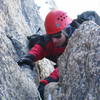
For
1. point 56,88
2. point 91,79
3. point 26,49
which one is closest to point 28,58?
point 26,49

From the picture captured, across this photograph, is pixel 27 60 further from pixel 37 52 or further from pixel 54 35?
pixel 54 35

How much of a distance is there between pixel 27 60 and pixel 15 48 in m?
0.42

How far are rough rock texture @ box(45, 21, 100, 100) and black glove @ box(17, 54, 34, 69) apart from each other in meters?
1.15

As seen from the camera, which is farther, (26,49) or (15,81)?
(26,49)

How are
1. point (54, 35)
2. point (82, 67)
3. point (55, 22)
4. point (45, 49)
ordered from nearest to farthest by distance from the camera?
point (82, 67) → point (55, 22) → point (54, 35) → point (45, 49)

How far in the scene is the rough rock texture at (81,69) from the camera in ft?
12.1

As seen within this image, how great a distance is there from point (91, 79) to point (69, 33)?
100 inches

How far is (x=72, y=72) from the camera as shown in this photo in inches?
163

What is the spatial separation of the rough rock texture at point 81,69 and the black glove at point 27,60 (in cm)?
115

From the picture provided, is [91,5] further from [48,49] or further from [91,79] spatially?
[91,79]

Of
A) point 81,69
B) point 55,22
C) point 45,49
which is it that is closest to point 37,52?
point 45,49

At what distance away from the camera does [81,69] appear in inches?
158

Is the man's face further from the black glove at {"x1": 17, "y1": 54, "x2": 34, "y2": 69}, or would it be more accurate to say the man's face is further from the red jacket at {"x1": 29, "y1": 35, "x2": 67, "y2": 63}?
the black glove at {"x1": 17, "y1": 54, "x2": 34, "y2": 69}

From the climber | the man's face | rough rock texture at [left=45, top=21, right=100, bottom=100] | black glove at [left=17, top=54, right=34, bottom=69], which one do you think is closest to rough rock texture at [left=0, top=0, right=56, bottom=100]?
black glove at [left=17, top=54, right=34, bottom=69]
